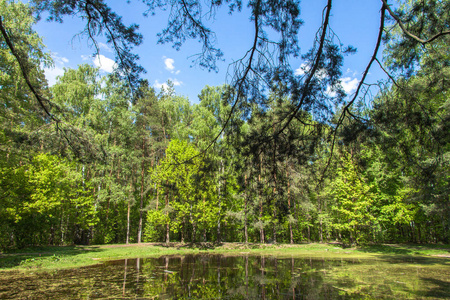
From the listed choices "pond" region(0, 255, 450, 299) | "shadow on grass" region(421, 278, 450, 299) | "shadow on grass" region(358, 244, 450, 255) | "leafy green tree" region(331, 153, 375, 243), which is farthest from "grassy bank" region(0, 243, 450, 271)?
"shadow on grass" region(421, 278, 450, 299)

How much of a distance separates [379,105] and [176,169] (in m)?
3.27

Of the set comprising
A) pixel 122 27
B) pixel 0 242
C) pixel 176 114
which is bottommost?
pixel 0 242

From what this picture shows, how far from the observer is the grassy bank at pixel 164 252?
10703mm

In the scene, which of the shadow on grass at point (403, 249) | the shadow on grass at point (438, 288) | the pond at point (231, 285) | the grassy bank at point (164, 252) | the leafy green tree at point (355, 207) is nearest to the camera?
the shadow on grass at point (438, 288)

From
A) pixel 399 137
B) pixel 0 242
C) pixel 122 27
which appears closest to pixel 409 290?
pixel 399 137

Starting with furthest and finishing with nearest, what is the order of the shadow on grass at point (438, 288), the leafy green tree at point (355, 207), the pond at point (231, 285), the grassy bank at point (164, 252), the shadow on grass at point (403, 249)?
1. the leafy green tree at point (355, 207)
2. the shadow on grass at point (403, 249)
3. the grassy bank at point (164, 252)
4. the pond at point (231, 285)
5. the shadow on grass at point (438, 288)

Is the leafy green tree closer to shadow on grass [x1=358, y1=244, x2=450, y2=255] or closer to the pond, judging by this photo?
shadow on grass [x1=358, y1=244, x2=450, y2=255]

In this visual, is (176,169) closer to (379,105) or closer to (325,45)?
(325,45)

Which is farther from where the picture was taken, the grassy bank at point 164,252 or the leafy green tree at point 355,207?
the leafy green tree at point 355,207

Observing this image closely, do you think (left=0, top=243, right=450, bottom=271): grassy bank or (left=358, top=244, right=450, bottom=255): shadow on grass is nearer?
(left=0, top=243, right=450, bottom=271): grassy bank

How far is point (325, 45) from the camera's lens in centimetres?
325

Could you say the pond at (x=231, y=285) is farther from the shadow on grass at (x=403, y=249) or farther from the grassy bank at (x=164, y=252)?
the shadow on grass at (x=403, y=249)

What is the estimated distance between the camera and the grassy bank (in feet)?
35.1

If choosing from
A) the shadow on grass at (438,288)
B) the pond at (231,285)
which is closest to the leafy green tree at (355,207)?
the pond at (231,285)
